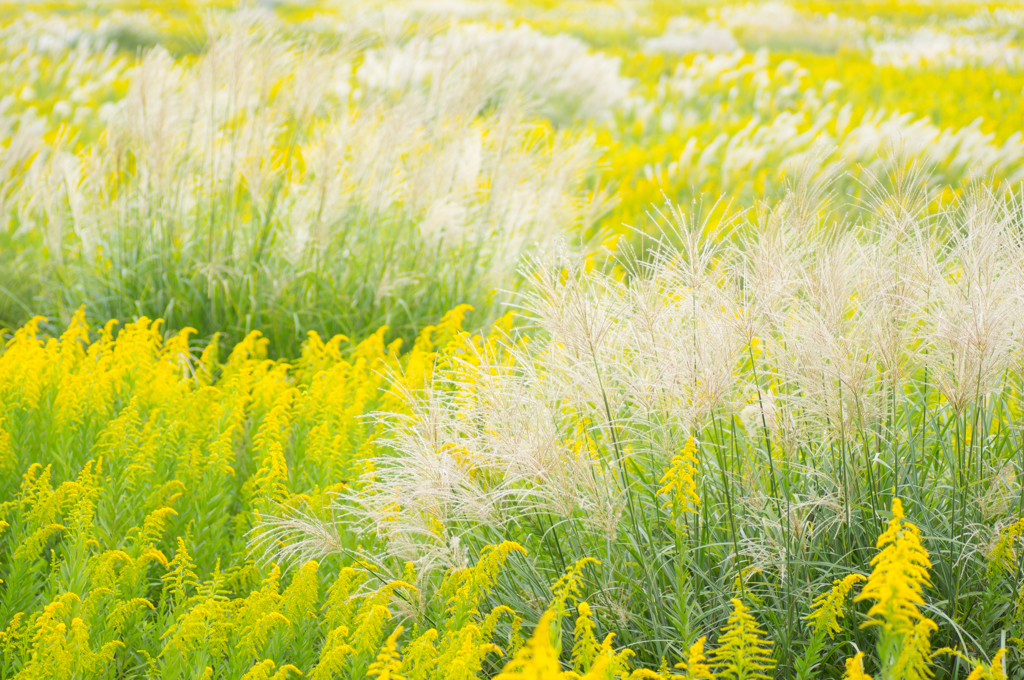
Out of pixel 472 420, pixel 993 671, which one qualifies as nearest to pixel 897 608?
pixel 993 671

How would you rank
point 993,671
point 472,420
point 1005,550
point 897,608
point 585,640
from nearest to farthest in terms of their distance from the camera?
point 897,608 → point 993,671 → point 585,640 → point 1005,550 → point 472,420

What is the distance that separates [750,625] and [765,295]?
817 millimetres

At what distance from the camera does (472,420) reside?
2.62 m

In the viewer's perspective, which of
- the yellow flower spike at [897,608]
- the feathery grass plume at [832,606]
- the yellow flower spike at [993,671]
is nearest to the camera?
the yellow flower spike at [897,608]

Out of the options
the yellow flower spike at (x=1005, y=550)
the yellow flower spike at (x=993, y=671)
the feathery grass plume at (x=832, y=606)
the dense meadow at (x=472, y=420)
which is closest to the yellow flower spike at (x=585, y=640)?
the dense meadow at (x=472, y=420)

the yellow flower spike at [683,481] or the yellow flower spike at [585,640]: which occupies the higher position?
the yellow flower spike at [683,481]

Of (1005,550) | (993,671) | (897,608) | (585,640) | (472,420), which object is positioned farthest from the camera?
(472,420)

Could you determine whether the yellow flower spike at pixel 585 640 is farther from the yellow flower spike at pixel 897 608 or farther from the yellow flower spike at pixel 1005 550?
the yellow flower spike at pixel 1005 550

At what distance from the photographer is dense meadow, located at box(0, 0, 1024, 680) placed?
6.54 ft

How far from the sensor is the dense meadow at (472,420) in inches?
78.4

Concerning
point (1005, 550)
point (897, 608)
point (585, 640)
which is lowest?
point (585, 640)

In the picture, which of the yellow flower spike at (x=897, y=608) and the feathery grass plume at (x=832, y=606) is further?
the feathery grass plume at (x=832, y=606)

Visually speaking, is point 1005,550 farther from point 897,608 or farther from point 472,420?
point 472,420

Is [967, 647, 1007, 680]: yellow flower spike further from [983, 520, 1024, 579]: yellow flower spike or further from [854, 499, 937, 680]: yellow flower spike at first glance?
[983, 520, 1024, 579]: yellow flower spike
